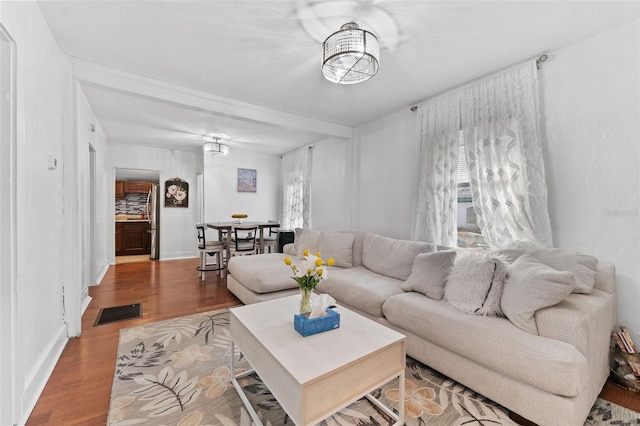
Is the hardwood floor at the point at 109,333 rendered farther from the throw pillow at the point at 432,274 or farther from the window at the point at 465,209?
the window at the point at 465,209

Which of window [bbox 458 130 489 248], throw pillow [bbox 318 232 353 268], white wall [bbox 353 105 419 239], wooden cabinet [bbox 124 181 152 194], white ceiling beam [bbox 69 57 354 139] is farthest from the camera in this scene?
wooden cabinet [bbox 124 181 152 194]

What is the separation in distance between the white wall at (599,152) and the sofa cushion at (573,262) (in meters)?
0.36

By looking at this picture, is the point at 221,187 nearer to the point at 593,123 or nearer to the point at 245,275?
the point at 245,275

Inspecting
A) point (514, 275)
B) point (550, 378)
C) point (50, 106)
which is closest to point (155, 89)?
point (50, 106)

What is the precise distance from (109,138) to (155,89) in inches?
137

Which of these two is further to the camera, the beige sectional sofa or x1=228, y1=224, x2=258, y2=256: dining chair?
x1=228, y1=224, x2=258, y2=256: dining chair

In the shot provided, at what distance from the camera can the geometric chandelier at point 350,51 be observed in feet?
6.24

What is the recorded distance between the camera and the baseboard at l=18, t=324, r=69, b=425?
62.7 inches

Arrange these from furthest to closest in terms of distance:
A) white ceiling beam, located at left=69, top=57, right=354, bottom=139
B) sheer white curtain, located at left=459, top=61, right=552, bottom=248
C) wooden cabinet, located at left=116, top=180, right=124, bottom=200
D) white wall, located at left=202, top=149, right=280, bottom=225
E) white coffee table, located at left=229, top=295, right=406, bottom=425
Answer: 1. wooden cabinet, located at left=116, top=180, right=124, bottom=200
2. white wall, located at left=202, top=149, right=280, bottom=225
3. white ceiling beam, located at left=69, top=57, right=354, bottom=139
4. sheer white curtain, located at left=459, top=61, right=552, bottom=248
5. white coffee table, located at left=229, top=295, right=406, bottom=425

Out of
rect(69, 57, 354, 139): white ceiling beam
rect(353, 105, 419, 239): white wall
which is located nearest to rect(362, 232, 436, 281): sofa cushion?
rect(353, 105, 419, 239): white wall

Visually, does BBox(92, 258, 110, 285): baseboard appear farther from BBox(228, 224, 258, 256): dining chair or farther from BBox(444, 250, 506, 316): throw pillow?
BBox(444, 250, 506, 316): throw pillow

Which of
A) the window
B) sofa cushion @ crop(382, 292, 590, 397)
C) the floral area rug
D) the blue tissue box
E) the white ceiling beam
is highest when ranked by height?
the white ceiling beam

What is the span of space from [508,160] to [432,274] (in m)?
1.36

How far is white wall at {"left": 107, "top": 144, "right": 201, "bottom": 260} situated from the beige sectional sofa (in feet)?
16.8
